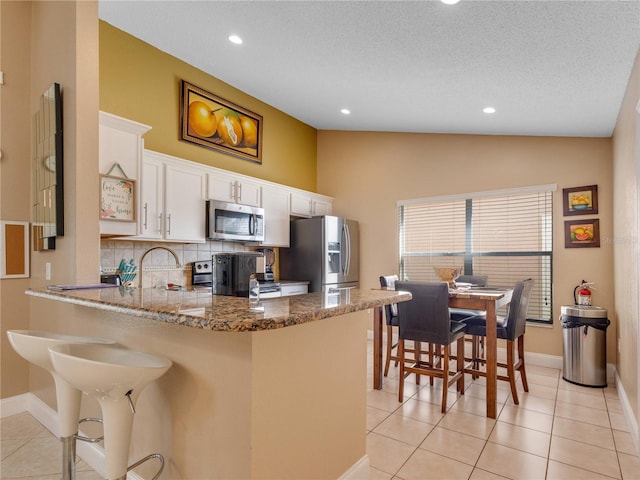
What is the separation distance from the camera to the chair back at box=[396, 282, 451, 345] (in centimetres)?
290

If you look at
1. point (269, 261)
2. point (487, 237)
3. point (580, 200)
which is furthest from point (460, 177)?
point (269, 261)

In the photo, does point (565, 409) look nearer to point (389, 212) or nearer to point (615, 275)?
point (615, 275)

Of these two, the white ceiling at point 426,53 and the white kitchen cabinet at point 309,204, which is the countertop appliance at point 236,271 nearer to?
the white ceiling at point 426,53

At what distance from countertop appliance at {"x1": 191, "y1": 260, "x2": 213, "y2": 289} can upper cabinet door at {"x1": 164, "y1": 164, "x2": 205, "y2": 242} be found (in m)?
0.38

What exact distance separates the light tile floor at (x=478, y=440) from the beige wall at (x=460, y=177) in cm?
112

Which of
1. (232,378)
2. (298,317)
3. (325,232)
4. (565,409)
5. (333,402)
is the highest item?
(325,232)

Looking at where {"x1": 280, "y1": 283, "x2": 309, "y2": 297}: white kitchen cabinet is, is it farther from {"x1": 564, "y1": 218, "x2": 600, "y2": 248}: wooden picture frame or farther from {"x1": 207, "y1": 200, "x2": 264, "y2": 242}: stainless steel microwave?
{"x1": 564, "y1": 218, "x2": 600, "y2": 248}: wooden picture frame

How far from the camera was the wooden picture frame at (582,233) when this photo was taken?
3750 mm

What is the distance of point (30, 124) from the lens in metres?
3.00

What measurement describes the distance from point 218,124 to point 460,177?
298cm

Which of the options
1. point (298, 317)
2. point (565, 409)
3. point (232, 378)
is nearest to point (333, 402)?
point (232, 378)

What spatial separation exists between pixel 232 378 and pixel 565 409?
2814mm

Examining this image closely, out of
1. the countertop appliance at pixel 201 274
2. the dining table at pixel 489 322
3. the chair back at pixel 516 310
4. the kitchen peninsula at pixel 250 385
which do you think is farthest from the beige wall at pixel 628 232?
the countertop appliance at pixel 201 274

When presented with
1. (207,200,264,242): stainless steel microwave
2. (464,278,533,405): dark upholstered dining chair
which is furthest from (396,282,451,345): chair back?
(207,200,264,242): stainless steel microwave
